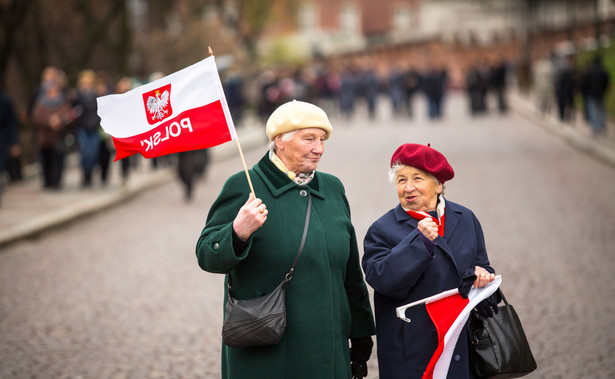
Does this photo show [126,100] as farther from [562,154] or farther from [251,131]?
[251,131]

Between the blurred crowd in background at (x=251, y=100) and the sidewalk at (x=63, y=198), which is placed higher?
the blurred crowd in background at (x=251, y=100)

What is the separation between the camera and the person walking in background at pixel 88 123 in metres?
15.3

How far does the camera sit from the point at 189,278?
8.86 metres

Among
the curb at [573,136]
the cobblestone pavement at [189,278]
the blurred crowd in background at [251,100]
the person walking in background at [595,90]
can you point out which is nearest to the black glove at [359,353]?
the cobblestone pavement at [189,278]

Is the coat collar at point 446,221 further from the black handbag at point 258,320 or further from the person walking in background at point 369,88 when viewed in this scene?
the person walking in background at point 369,88

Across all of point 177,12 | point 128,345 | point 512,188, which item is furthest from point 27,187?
point 177,12

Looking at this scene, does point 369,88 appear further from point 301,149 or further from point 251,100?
point 301,149

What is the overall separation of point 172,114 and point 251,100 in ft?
115

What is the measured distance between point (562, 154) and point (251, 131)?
11.6 m

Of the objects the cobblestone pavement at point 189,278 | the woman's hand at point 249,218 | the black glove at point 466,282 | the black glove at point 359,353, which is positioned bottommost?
the cobblestone pavement at point 189,278

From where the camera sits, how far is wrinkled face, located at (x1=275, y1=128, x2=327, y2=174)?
146 inches

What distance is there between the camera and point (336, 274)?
12.4ft

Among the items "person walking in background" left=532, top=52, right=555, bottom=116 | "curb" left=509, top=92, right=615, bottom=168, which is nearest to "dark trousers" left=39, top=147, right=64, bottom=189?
"curb" left=509, top=92, right=615, bottom=168

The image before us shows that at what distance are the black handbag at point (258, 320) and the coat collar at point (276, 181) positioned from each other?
32 cm
